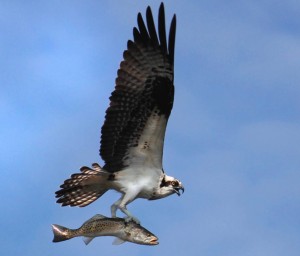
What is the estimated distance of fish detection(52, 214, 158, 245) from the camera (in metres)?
15.2

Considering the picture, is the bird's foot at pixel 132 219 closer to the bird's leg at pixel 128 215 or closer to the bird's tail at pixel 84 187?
the bird's leg at pixel 128 215

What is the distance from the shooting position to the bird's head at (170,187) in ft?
55.0

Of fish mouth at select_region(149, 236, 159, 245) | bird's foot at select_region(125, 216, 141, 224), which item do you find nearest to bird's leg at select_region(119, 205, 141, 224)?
bird's foot at select_region(125, 216, 141, 224)

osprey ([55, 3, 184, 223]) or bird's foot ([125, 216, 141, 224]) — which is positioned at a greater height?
osprey ([55, 3, 184, 223])

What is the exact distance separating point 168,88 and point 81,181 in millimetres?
2070

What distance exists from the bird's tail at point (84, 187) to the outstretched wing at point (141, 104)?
269 mm

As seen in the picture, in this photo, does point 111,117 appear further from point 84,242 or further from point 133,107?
point 84,242

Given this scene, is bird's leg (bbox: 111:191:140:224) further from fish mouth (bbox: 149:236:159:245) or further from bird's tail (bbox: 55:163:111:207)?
fish mouth (bbox: 149:236:159:245)

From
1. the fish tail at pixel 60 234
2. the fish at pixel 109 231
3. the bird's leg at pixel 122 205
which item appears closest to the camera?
the fish at pixel 109 231

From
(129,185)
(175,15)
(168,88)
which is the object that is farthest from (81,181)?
(175,15)

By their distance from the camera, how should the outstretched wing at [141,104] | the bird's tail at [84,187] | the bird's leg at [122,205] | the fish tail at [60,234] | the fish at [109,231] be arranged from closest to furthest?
the fish at [109,231] < the fish tail at [60,234] < the bird's leg at [122,205] < the outstretched wing at [141,104] < the bird's tail at [84,187]

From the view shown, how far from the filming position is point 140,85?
16.9m

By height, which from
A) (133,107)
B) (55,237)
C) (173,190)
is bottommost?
(55,237)

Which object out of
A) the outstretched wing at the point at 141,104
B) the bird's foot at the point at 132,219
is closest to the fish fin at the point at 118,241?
the bird's foot at the point at 132,219
